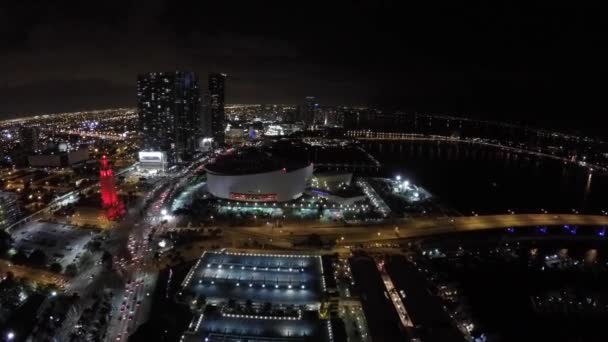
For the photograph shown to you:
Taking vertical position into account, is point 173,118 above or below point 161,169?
above

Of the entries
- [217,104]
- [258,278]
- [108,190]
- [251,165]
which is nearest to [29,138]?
[217,104]

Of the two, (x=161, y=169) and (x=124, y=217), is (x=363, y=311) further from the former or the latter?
(x=161, y=169)

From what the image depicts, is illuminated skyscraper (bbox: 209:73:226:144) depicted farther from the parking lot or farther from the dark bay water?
the parking lot

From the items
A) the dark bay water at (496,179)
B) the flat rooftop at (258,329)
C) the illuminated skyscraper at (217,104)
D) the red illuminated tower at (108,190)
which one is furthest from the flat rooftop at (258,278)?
the illuminated skyscraper at (217,104)

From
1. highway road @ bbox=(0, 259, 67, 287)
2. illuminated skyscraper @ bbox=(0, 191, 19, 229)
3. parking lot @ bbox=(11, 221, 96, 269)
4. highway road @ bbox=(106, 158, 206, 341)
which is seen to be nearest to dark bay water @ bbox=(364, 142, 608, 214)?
highway road @ bbox=(106, 158, 206, 341)

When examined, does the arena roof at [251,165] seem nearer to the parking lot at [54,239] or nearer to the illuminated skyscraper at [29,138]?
the parking lot at [54,239]

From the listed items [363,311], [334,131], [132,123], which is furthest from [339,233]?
[132,123]

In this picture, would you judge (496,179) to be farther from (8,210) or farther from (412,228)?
(8,210)
